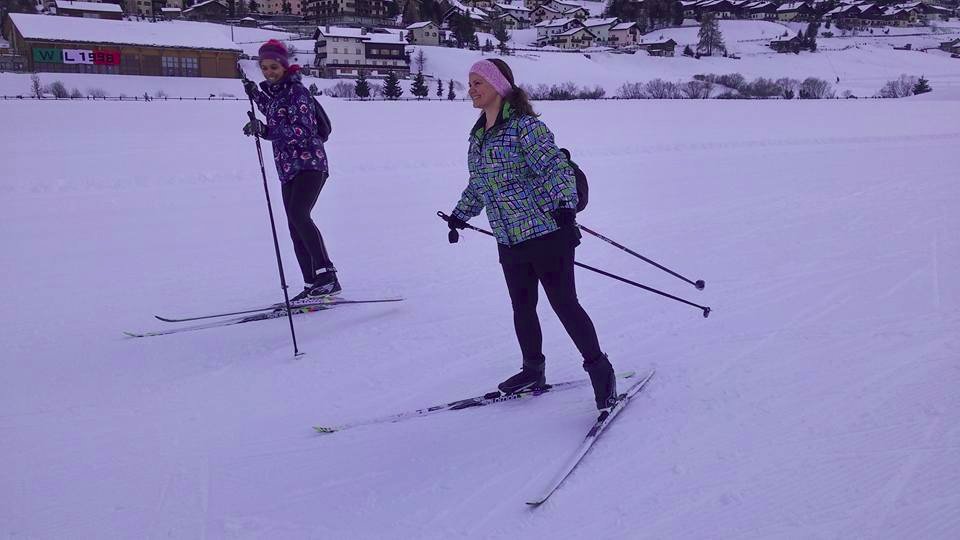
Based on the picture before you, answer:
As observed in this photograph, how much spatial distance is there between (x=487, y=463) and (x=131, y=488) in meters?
1.32

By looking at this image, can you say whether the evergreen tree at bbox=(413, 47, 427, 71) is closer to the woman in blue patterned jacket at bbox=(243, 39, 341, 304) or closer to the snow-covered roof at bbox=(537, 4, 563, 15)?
the snow-covered roof at bbox=(537, 4, 563, 15)

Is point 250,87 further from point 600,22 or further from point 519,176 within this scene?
point 600,22

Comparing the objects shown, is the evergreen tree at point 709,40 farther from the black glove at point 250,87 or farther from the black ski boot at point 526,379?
the black ski boot at point 526,379

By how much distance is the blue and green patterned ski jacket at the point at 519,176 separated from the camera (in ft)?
8.13

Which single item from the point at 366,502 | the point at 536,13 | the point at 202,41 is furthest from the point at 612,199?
the point at 536,13

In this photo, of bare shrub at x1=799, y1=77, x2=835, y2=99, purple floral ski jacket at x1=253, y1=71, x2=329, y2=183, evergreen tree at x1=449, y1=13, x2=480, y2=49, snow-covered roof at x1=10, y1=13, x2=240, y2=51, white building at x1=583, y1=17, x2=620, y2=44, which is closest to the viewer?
purple floral ski jacket at x1=253, y1=71, x2=329, y2=183

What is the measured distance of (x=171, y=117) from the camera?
50.5 ft

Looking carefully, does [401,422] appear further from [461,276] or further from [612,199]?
[612,199]

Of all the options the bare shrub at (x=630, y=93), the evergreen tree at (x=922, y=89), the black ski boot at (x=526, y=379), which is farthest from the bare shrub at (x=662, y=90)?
the black ski boot at (x=526, y=379)

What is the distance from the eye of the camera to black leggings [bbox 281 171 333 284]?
411cm

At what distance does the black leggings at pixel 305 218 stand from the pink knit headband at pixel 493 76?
1.89 m

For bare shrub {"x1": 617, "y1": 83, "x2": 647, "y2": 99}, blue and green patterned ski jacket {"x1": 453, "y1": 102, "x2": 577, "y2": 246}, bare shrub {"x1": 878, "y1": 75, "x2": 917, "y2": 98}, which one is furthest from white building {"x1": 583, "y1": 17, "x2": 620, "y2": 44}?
blue and green patterned ski jacket {"x1": 453, "y1": 102, "x2": 577, "y2": 246}

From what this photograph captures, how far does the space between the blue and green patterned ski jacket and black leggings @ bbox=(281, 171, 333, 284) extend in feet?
5.64

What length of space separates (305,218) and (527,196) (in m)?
2.06
